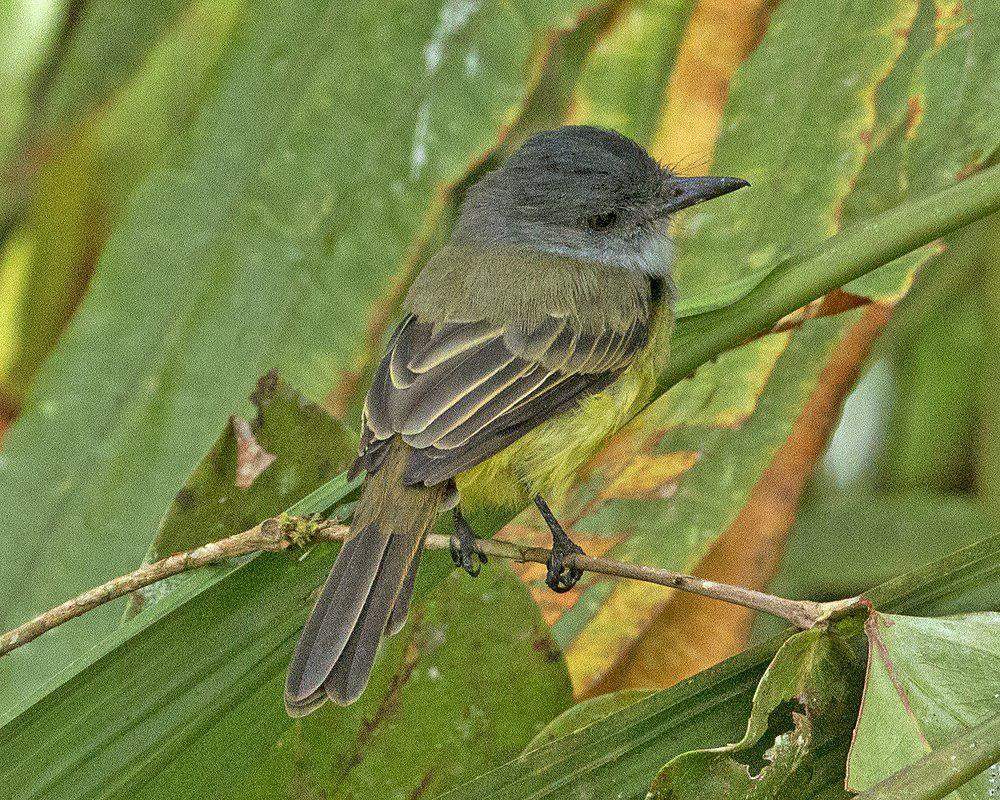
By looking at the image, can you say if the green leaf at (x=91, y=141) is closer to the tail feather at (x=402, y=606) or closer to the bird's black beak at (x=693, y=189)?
the bird's black beak at (x=693, y=189)

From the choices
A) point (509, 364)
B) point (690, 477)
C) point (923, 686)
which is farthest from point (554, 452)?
point (923, 686)

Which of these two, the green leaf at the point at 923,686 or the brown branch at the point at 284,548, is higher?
the brown branch at the point at 284,548

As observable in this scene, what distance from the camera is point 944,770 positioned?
112cm

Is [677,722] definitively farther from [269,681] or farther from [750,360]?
[750,360]

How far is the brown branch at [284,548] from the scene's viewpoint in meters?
1.33

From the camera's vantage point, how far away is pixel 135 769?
1.44 m

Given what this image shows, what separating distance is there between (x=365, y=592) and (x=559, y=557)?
1.05ft

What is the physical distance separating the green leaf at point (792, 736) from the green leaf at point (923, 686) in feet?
0.19

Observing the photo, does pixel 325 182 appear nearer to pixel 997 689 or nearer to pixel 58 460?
pixel 58 460

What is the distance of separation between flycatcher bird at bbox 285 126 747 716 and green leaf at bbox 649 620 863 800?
1.46ft

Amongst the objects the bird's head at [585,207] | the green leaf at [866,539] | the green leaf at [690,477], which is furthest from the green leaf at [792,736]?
the green leaf at [866,539]

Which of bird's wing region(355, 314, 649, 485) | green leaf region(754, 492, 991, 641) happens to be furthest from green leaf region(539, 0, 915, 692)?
green leaf region(754, 492, 991, 641)

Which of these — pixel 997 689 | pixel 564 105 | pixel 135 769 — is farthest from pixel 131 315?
pixel 997 689

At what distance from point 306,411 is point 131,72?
1220mm
